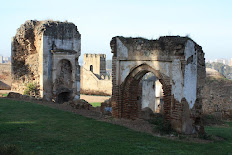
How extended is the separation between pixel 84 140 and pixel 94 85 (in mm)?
28328

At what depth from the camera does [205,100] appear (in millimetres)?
18953

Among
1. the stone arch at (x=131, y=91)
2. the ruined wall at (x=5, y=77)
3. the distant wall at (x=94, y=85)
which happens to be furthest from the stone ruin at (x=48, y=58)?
the distant wall at (x=94, y=85)

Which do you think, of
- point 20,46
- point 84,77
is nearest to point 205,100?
point 20,46

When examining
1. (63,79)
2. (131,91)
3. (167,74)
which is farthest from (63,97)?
(167,74)

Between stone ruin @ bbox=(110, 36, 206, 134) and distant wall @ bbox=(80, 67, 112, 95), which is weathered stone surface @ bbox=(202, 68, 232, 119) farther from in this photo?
distant wall @ bbox=(80, 67, 112, 95)

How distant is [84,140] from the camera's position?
23.1ft

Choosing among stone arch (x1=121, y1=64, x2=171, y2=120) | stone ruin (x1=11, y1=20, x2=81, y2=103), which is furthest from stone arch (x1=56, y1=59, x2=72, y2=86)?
stone arch (x1=121, y1=64, x2=171, y2=120)

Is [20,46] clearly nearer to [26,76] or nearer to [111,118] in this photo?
[26,76]

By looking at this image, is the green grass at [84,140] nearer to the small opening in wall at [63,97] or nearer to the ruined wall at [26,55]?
the ruined wall at [26,55]

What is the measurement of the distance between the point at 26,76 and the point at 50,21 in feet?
13.1

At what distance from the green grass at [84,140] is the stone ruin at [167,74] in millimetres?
1380

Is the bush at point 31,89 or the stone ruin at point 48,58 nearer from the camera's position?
the stone ruin at point 48,58

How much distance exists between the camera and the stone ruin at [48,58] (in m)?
18.1

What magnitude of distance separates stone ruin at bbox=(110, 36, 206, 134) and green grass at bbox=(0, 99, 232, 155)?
54.3 inches
